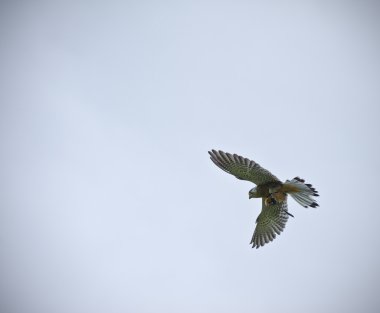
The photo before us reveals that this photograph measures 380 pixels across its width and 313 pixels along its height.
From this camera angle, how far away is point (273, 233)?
37.4 feet

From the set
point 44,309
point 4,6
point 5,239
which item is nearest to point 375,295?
point 44,309

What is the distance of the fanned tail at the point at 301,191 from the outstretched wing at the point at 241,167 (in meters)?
0.38

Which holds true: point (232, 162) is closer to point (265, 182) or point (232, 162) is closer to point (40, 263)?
point (265, 182)

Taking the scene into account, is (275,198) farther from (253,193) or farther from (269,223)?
(269,223)

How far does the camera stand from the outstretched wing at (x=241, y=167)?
31.5ft

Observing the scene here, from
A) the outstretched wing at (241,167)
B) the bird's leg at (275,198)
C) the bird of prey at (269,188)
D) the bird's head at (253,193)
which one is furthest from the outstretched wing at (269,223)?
the outstretched wing at (241,167)

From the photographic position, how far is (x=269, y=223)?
37.5 ft

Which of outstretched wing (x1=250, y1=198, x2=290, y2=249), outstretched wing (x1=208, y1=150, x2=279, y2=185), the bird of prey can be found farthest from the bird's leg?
outstretched wing (x1=208, y1=150, x2=279, y2=185)

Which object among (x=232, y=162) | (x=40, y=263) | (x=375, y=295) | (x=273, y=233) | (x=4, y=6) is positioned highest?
(x=4, y=6)

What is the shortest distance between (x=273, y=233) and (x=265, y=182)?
193 cm

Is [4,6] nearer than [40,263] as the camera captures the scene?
No

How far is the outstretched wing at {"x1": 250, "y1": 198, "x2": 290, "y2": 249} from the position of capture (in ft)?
36.1

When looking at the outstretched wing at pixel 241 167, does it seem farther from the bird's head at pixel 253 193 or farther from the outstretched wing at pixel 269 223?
the outstretched wing at pixel 269 223

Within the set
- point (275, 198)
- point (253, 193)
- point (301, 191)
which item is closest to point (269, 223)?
point (275, 198)
